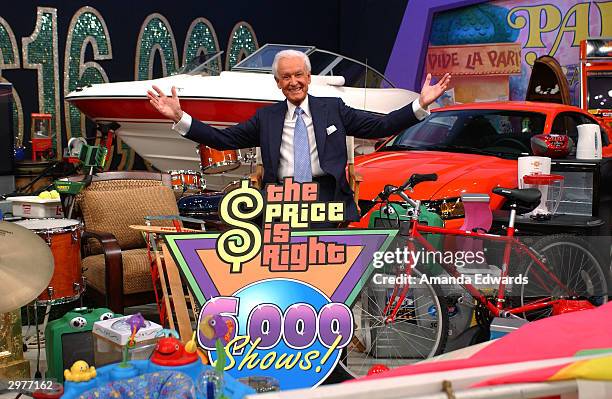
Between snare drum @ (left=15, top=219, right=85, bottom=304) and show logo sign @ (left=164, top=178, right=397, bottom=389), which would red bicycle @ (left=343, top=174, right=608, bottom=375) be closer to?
show logo sign @ (left=164, top=178, right=397, bottom=389)

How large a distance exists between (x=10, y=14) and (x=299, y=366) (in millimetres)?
7548

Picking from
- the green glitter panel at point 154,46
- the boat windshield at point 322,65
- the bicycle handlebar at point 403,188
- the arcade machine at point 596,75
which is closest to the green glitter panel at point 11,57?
the green glitter panel at point 154,46

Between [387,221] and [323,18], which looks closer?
[387,221]

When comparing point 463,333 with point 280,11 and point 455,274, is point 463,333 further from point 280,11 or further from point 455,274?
point 280,11

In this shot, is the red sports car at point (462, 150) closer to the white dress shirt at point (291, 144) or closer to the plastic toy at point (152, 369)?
the white dress shirt at point (291, 144)

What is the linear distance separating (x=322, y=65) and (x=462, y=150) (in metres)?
3.23

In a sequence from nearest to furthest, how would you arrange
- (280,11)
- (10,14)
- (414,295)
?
(414,295) → (10,14) → (280,11)

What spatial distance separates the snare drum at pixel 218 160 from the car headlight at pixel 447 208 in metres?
2.90

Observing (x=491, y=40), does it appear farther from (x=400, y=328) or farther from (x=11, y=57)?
(x=400, y=328)

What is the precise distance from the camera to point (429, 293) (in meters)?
3.87

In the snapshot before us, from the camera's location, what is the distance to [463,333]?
157 inches

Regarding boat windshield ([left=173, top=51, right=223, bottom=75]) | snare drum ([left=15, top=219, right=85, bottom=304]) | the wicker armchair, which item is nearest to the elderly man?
snare drum ([left=15, top=219, right=85, bottom=304])

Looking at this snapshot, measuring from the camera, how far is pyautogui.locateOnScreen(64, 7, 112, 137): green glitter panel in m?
9.43

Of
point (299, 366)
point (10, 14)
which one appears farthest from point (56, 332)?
point (10, 14)
